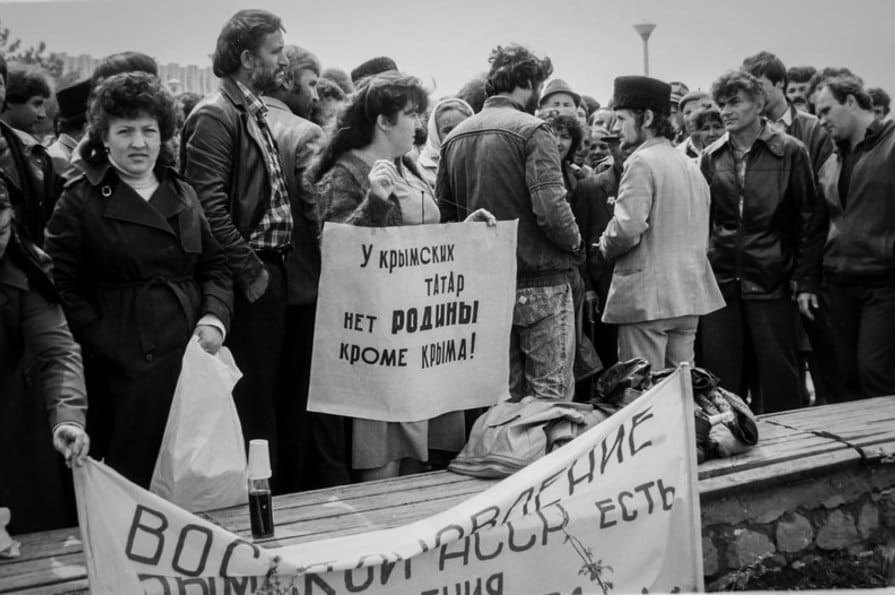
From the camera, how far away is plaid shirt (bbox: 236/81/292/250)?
17.1ft

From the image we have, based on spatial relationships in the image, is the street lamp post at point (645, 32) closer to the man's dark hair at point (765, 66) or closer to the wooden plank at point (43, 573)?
the man's dark hair at point (765, 66)

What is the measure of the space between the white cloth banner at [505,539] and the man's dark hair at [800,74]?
7246 millimetres

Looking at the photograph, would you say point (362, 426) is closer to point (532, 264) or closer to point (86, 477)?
point (532, 264)

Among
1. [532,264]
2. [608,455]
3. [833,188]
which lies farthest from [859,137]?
[608,455]

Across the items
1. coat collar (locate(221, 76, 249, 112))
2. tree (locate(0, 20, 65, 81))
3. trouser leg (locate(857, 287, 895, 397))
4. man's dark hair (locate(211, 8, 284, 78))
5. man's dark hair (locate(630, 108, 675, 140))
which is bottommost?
trouser leg (locate(857, 287, 895, 397))

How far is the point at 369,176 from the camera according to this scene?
5.14 metres

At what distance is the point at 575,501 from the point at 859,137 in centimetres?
396

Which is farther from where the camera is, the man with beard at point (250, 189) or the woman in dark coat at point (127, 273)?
the man with beard at point (250, 189)

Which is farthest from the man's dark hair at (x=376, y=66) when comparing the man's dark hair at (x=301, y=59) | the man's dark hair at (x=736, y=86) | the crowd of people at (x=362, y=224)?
the man's dark hair at (x=736, y=86)

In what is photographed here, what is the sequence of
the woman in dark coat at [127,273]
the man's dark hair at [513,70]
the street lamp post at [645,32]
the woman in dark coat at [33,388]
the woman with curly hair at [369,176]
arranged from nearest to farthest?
the woman in dark coat at [33,388] < the woman in dark coat at [127,273] < the woman with curly hair at [369,176] < the man's dark hair at [513,70] < the street lamp post at [645,32]

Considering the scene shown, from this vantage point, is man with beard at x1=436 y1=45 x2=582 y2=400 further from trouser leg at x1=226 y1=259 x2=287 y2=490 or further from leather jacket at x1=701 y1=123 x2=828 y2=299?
leather jacket at x1=701 y1=123 x2=828 y2=299

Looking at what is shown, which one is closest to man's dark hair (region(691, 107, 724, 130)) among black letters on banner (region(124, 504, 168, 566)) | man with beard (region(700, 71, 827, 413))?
man with beard (region(700, 71, 827, 413))

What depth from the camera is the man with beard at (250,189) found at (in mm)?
5031

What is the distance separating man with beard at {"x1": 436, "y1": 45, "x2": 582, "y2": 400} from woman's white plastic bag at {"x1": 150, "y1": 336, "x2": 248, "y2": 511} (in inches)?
78.6
